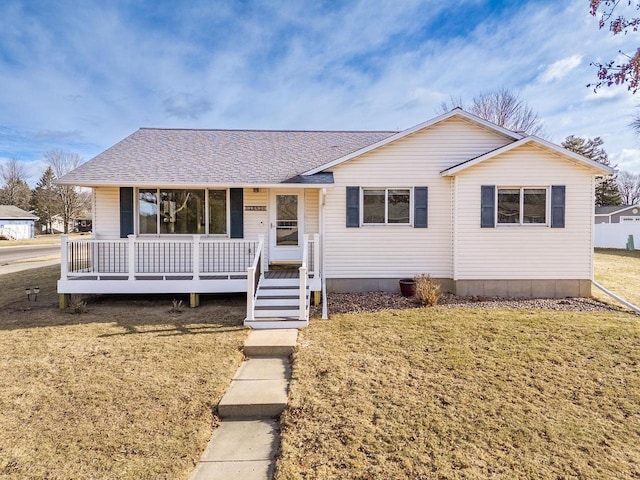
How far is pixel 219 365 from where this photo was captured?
5043 mm

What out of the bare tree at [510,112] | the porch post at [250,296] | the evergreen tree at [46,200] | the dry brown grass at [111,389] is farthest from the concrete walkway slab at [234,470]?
the evergreen tree at [46,200]

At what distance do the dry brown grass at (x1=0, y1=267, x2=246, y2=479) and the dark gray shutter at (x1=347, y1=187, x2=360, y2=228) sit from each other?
4.02m

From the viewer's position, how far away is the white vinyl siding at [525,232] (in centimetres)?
923

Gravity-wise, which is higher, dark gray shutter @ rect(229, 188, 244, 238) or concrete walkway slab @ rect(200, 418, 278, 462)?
dark gray shutter @ rect(229, 188, 244, 238)

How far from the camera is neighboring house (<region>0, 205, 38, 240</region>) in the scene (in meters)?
47.2

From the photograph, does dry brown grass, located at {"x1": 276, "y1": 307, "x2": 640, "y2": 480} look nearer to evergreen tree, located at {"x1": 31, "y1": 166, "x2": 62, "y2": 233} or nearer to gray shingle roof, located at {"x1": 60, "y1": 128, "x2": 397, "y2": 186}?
gray shingle roof, located at {"x1": 60, "y1": 128, "x2": 397, "y2": 186}

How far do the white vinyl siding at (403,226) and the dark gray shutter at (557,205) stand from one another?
7.31ft

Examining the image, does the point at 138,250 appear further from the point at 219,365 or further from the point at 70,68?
the point at 70,68

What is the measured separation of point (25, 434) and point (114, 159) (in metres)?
8.69

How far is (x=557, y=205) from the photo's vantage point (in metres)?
9.24

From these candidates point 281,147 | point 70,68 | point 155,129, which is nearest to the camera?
point 281,147

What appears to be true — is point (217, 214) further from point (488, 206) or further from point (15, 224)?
point (15, 224)

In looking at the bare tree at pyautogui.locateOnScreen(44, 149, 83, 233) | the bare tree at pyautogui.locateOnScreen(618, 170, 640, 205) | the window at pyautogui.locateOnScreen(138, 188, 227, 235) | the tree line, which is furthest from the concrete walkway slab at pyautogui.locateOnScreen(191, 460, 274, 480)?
the bare tree at pyautogui.locateOnScreen(618, 170, 640, 205)

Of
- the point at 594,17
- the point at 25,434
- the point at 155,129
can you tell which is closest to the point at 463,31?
the point at 594,17
